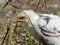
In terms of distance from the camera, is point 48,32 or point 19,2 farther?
point 19,2

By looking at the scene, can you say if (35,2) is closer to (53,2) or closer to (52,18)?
(53,2)

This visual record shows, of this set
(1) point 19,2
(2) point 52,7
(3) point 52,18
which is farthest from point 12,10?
(3) point 52,18

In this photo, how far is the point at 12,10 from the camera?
5797 millimetres

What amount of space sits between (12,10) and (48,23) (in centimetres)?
228

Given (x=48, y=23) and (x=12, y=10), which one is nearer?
(x=48, y=23)

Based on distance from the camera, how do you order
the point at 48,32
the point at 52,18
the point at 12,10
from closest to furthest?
the point at 48,32 < the point at 52,18 < the point at 12,10

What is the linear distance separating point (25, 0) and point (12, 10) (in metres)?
0.72

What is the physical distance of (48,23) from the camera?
363 cm

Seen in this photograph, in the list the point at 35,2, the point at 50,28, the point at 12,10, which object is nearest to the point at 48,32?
the point at 50,28

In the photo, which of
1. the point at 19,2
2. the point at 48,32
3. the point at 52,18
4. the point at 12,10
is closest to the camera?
the point at 48,32

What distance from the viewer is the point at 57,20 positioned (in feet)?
12.2

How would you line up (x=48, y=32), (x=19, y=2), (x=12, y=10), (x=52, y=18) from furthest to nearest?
(x=19, y=2)
(x=12, y=10)
(x=52, y=18)
(x=48, y=32)

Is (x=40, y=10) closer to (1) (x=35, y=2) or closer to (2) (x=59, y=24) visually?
(1) (x=35, y=2)

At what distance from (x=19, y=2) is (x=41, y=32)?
9.21 feet
